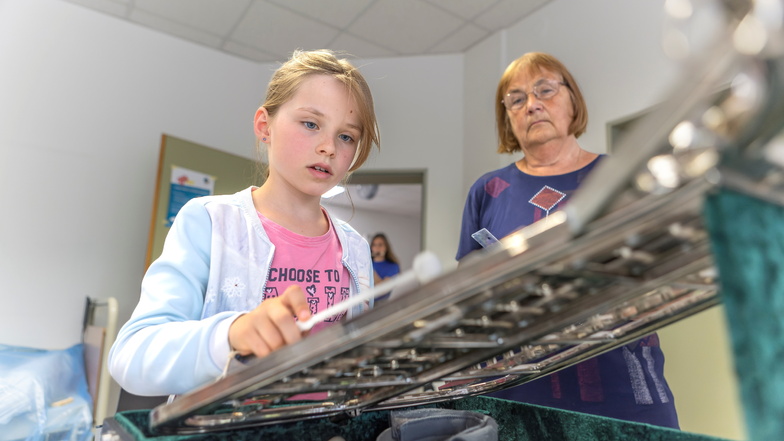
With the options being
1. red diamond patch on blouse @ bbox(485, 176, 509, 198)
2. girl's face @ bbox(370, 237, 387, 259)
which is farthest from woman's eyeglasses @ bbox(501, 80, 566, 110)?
girl's face @ bbox(370, 237, 387, 259)

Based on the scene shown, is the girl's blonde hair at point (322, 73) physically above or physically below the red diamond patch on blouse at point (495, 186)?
above

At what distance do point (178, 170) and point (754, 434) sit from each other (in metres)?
3.08

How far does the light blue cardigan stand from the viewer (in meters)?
0.50

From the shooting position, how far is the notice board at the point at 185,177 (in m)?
2.82

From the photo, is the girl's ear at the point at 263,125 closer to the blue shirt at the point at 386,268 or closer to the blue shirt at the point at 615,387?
the blue shirt at the point at 615,387

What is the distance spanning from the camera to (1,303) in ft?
8.41

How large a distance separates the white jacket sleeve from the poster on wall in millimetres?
2397

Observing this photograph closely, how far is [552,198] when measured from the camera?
1.08 m

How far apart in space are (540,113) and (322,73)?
535 millimetres

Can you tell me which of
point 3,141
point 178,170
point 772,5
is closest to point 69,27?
point 3,141

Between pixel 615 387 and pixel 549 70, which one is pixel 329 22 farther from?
pixel 615 387

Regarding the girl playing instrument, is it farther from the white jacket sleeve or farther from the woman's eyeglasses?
the woman's eyeglasses

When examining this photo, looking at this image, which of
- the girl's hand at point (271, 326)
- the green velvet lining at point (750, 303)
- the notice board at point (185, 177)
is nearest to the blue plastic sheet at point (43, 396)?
the notice board at point (185, 177)

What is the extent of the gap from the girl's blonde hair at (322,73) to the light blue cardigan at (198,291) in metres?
0.18
